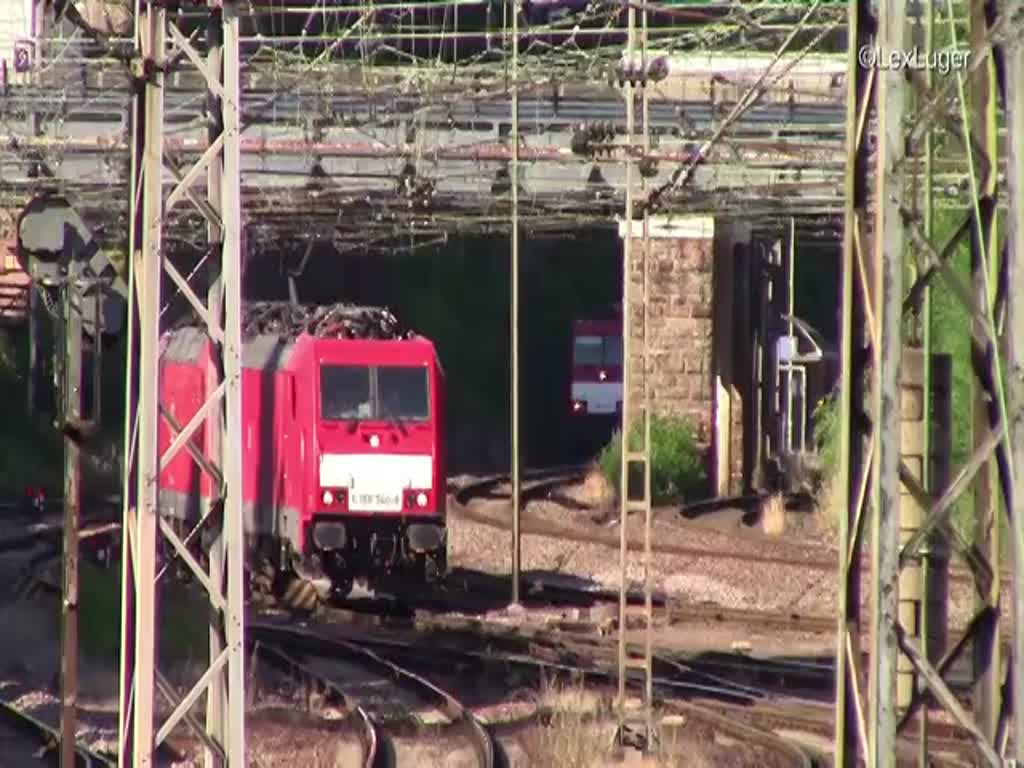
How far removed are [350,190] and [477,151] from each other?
2.06 metres

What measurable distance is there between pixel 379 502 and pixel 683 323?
49.7ft

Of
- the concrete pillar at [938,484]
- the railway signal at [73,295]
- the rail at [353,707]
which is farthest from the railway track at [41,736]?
the concrete pillar at [938,484]

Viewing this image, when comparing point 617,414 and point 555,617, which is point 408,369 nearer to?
point 555,617

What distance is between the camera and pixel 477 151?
35.4 m

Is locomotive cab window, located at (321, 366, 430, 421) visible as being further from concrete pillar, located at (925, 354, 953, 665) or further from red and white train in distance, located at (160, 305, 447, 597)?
concrete pillar, located at (925, 354, 953, 665)

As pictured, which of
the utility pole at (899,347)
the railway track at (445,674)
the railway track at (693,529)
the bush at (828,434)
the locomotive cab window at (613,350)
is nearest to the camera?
the utility pole at (899,347)

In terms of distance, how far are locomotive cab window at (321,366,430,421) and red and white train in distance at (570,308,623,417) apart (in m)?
23.4

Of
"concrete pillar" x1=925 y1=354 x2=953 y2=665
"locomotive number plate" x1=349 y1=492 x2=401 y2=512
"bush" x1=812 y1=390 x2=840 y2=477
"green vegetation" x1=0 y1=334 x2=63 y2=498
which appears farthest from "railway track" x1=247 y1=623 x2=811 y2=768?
"green vegetation" x1=0 y1=334 x2=63 y2=498

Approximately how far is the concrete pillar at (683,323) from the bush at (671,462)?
1.30ft

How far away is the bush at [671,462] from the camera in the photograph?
39.2 meters

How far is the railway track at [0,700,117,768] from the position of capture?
53.5ft

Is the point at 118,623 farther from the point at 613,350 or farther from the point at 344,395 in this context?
the point at 613,350

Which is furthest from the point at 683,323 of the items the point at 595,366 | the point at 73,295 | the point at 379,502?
the point at 73,295

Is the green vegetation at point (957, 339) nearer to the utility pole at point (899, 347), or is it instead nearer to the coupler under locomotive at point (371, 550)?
the coupler under locomotive at point (371, 550)
